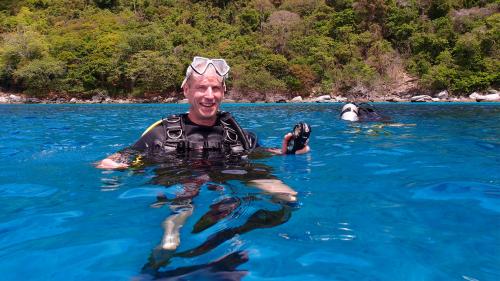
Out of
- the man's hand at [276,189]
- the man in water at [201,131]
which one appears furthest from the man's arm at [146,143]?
the man's hand at [276,189]

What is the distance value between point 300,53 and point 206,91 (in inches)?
1559

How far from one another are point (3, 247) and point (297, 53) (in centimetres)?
4172

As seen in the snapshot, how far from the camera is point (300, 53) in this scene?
41375mm

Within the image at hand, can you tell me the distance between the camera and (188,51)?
4256cm

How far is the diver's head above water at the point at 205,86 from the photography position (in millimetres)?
3352

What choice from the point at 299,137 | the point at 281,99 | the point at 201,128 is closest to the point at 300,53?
the point at 281,99

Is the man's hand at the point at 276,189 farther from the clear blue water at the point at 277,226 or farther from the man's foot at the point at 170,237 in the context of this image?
the man's foot at the point at 170,237

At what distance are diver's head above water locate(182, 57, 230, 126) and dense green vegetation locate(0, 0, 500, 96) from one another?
96.9ft

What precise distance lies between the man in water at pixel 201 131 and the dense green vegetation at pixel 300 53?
29.2 metres

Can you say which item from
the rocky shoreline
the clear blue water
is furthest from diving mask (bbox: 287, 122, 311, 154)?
the rocky shoreline

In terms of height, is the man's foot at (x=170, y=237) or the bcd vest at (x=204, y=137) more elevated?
the bcd vest at (x=204, y=137)

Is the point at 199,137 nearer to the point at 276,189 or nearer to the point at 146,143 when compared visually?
the point at 146,143

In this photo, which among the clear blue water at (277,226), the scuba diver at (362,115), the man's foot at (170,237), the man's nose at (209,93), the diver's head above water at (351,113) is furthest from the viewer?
the diver's head above water at (351,113)

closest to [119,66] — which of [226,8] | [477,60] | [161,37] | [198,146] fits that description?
[161,37]
